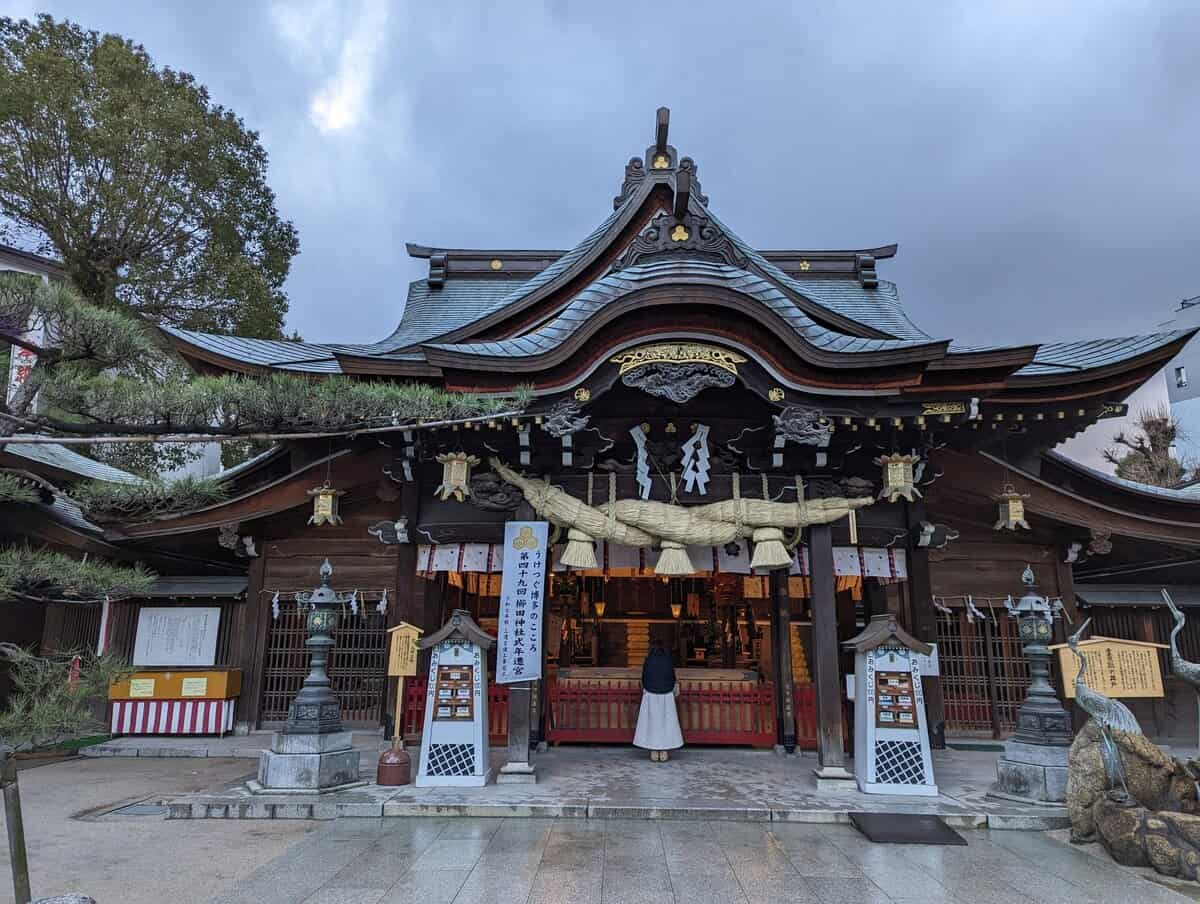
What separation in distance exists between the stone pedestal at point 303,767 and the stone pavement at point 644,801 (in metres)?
0.24

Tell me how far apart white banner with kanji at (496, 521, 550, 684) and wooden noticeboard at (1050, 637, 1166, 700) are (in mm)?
5863

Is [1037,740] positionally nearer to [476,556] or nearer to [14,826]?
[476,556]

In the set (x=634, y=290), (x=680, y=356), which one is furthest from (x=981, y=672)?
(x=634, y=290)

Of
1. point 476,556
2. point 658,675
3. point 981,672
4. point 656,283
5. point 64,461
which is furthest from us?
point 64,461

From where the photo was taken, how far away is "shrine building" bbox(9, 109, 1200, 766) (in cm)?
792

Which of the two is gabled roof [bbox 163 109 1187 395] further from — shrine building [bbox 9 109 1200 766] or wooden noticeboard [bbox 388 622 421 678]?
wooden noticeboard [bbox 388 622 421 678]

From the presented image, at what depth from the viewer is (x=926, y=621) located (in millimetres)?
10055

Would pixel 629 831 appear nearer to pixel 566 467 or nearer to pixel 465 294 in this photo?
pixel 566 467

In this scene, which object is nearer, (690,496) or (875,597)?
(690,496)

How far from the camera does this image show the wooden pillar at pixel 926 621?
389 inches

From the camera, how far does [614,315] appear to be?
7789 millimetres

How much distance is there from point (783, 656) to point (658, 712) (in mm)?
2364

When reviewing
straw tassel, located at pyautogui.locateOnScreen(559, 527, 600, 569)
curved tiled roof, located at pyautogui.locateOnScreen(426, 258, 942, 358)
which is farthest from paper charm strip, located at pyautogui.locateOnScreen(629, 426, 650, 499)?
curved tiled roof, located at pyautogui.locateOnScreen(426, 258, 942, 358)

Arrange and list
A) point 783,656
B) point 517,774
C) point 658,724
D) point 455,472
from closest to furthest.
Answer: point 517,774, point 455,472, point 658,724, point 783,656
